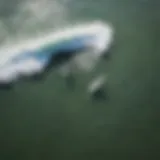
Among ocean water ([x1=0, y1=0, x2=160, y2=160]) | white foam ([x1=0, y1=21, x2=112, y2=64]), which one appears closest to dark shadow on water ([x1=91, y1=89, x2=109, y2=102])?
ocean water ([x1=0, y1=0, x2=160, y2=160])

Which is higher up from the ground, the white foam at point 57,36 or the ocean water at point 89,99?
the white foam at point 57,36

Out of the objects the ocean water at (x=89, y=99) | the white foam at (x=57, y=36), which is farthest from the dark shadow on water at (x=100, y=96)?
the white foam at (x=57, y=36)

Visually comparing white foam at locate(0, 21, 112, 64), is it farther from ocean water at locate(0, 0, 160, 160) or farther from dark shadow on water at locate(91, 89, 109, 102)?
dark shadow on water at locate(91, 89, 109, 102)

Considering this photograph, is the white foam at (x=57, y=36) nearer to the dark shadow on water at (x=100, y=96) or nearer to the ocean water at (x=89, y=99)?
the ocean water at (x=89, y=99)

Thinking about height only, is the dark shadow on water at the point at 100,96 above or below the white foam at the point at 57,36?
below

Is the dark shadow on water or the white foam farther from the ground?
the white foam

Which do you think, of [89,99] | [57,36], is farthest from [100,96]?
[57,36]

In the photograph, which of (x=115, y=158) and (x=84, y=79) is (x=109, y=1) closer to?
(x=84, y=79)

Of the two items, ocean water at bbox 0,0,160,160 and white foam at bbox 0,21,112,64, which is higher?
white foam at bbox 0,21,112,64
